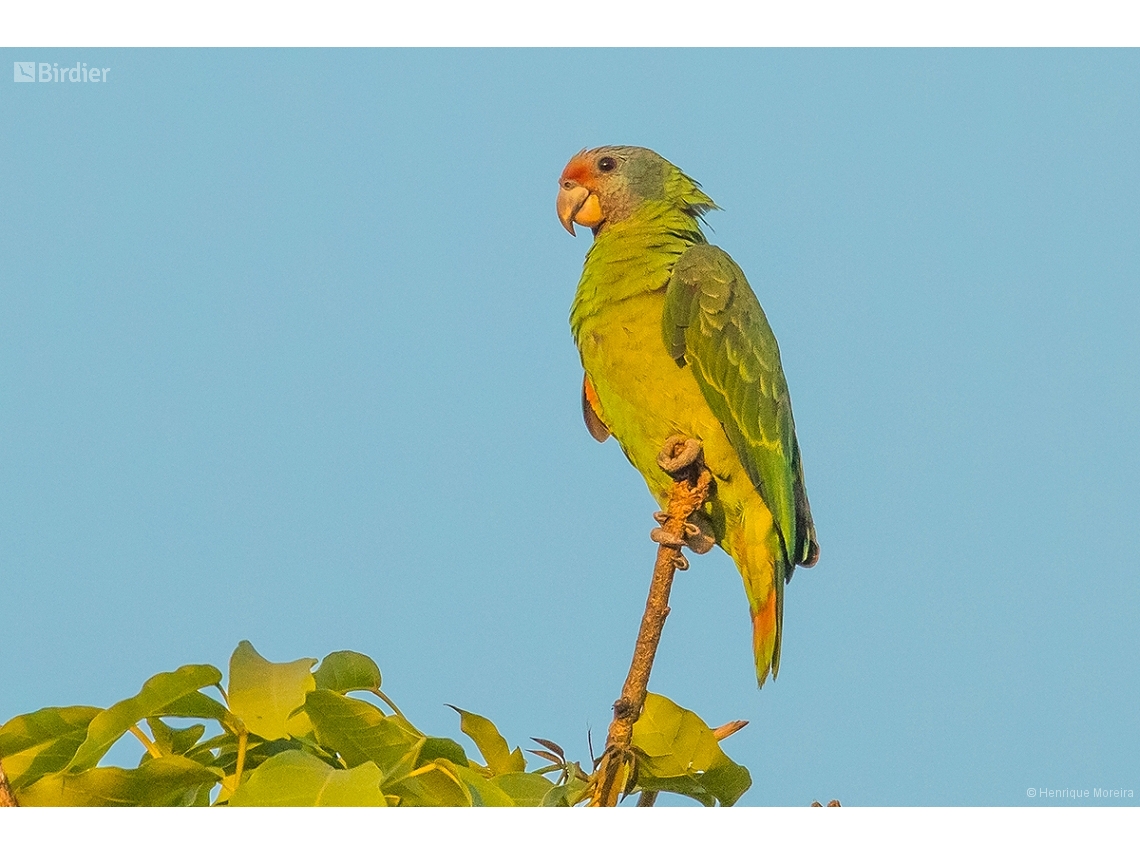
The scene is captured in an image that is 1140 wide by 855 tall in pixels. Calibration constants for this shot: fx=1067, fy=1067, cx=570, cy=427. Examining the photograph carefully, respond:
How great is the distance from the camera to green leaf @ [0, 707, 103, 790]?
1633 mm

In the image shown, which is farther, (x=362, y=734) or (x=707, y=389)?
(x=707, y=389)

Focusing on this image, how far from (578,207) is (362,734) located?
2.10m

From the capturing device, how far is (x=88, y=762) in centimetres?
153

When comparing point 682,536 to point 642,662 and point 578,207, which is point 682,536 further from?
point 578,207

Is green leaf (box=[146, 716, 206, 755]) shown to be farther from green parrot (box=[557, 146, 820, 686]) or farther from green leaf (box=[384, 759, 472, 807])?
green parrot (box=[557, 146, 820, 686])

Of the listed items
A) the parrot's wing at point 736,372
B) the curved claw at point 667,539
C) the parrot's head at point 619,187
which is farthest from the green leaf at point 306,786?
the parrot's head at point 619,187

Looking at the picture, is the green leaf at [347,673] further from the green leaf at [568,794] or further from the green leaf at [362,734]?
the green leaf at [568,794]

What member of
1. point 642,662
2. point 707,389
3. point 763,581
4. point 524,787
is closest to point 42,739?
point 524,787

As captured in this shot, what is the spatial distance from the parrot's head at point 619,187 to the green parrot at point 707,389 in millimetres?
155

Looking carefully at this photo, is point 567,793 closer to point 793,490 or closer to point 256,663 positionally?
point 256,663

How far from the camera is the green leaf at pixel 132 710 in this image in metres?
1.52

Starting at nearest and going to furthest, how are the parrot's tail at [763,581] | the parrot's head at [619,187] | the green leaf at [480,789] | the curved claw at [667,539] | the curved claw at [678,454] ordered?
1. the green leaf at [480,789]
2. the curved claw at [667,539]
3. the curved claw at [678,454]
4. the parrot's tail at [763,581]
5. the parrot's head at [619,187]

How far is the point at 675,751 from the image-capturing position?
1.83m

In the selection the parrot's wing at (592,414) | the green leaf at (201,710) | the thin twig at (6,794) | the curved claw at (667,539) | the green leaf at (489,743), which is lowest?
the thin twig at (6,794)
